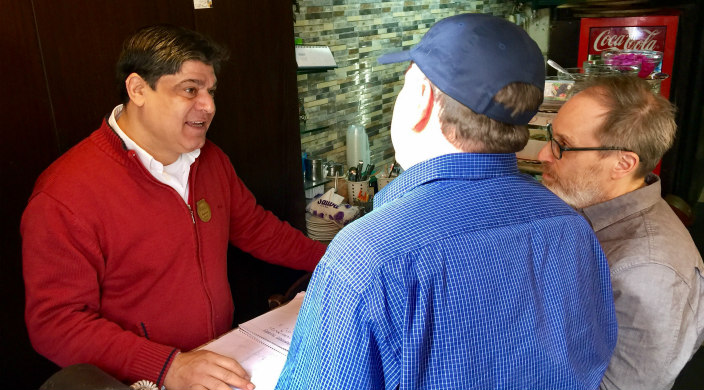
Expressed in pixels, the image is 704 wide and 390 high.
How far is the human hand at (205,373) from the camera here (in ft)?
4.44

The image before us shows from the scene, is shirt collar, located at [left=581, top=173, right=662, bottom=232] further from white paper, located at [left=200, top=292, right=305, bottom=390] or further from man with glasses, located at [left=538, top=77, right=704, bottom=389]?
white paper, located at [left=200, top=292, right=305, bottom=390]

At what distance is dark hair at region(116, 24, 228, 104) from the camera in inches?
64.2

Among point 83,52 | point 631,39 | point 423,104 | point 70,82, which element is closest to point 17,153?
point 70,82

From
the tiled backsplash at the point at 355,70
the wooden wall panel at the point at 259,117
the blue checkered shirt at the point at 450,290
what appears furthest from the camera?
the tiled backsplash at the point at 355,70

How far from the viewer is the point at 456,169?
0.95 meters

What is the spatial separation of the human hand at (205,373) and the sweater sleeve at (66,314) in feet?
0.12

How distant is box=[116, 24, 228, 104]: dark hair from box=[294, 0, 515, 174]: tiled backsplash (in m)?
1.18

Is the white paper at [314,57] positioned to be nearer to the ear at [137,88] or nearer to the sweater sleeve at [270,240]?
the sweater sleeve at [270,240]

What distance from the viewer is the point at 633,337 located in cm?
142

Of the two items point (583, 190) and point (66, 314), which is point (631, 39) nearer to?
point (583, 190)

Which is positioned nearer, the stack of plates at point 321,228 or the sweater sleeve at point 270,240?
the sweater sleeve at point 270,240

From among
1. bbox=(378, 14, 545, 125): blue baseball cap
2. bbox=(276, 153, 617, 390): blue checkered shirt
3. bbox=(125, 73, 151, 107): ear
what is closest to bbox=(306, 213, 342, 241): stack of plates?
bbox=(125, 73, 151, 107): ear

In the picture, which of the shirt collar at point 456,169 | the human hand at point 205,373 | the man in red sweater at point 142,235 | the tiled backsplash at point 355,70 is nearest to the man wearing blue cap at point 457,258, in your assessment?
the shirt collar at point 456,169

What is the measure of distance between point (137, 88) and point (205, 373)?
2.78 ft
